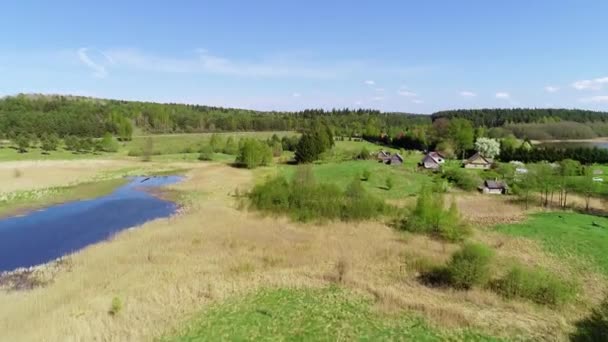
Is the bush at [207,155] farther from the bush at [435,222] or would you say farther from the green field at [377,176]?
the bush at [435,222]

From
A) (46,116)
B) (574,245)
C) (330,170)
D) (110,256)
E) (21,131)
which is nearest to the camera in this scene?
(110,256)

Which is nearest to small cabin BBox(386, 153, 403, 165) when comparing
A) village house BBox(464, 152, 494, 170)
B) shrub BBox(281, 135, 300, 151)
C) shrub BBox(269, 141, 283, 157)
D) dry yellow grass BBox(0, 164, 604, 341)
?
village house BBox(464, 152, 494, 170)

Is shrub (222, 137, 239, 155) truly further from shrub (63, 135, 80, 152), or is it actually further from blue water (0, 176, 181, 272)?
blue water (0, 176, 181, 272)

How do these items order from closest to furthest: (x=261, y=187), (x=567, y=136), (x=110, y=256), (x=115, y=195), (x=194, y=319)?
(x=194, y=319)
(x=110, y=256)
(x=261, y=187)
(x=115, y=195)
(x=567, y=136)

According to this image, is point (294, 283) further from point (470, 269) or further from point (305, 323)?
point (470, 269)

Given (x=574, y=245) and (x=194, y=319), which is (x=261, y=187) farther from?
(x=574, y=245)

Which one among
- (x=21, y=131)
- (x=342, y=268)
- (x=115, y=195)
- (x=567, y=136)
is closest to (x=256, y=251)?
(x=342, y=268)

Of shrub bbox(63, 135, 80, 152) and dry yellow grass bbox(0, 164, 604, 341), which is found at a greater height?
shrub bbox(63, 135, 80, 152)

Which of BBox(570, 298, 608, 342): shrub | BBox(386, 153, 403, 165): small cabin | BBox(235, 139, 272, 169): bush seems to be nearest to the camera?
BBox(570, 298, 608, 342): shrub

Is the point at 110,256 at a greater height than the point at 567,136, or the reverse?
the point at 567,136
